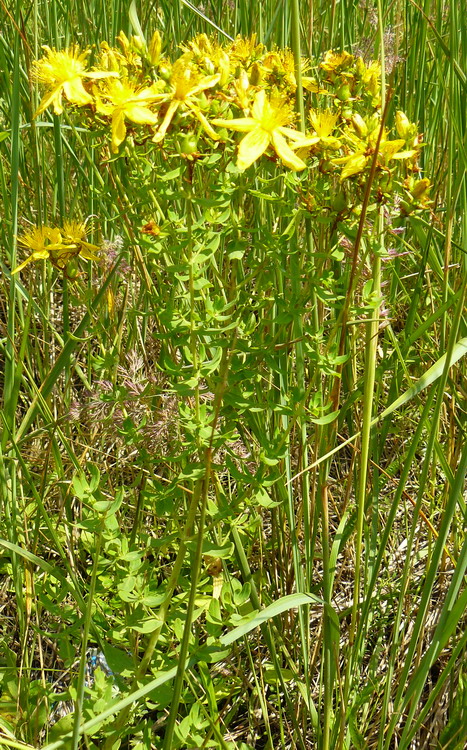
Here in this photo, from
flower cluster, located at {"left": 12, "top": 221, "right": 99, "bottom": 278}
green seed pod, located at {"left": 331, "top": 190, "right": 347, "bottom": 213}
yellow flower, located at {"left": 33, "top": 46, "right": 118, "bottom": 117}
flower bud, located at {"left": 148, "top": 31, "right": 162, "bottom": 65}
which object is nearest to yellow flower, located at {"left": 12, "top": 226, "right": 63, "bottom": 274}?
flower cluster, located at {"left": 12, "top": 221, "right": 99, "bottom": 278}

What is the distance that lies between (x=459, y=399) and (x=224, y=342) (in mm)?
674

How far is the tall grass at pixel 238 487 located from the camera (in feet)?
3.07

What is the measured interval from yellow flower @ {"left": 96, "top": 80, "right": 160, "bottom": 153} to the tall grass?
0.31ft

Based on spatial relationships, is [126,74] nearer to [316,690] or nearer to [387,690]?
[387,690]

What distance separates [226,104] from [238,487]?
564 millimetres

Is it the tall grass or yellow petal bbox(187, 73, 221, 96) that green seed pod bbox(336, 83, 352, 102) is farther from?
yellow petal bbox(187, 73, 221, 96)

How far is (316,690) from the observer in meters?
1.27

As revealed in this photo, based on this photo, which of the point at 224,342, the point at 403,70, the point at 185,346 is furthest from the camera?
the point at 403,70

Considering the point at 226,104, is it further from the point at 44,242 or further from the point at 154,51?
the point at 44,242

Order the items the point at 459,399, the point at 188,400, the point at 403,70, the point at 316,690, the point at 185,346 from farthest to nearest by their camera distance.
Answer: the point at 403,70
the point at 459,399
the point at 316,690
the point at 188,400
the point at 185,346

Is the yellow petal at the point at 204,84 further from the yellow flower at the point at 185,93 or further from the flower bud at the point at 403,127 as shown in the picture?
the flower bud at the point at 403,127

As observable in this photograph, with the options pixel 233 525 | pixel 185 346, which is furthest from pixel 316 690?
pixel 185 346

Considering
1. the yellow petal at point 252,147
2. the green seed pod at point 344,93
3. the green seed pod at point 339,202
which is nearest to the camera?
the yellow petal at point 252,147

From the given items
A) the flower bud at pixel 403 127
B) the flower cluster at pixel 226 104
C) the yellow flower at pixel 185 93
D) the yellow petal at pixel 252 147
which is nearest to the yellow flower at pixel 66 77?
the flower cluster at pixel 226 104
